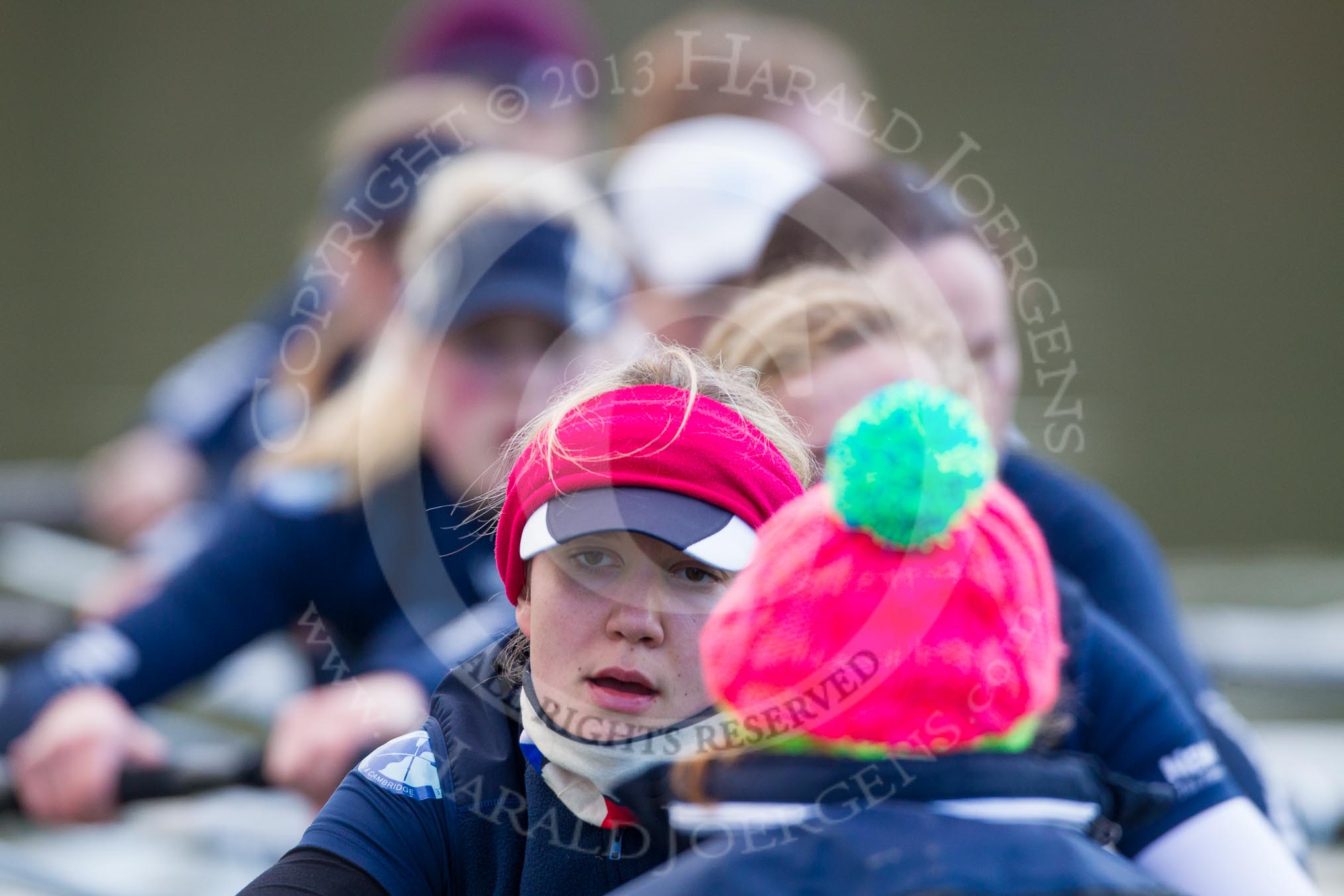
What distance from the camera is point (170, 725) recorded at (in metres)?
2.88

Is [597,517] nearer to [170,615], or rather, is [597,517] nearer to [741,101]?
[170,615]

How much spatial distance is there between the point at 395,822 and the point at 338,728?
2.02 ft

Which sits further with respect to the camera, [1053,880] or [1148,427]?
[1148,427]

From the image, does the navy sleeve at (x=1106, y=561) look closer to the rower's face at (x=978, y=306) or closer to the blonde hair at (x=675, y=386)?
the rower's face at (x=978, y=306)

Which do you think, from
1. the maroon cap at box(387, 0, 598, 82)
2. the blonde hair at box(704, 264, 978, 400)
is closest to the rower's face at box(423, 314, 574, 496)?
the blonde hair at box(704, 264, 978, 400)

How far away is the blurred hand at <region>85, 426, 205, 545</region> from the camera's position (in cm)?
296

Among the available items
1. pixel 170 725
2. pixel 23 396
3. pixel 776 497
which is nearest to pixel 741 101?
pixel 776 497

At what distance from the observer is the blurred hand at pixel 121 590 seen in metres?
1.90

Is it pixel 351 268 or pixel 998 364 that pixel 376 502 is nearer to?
pixel 351 268

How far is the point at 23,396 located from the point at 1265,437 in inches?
182

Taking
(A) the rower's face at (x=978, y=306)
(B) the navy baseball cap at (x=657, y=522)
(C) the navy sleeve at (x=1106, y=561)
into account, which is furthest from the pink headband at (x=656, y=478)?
(C) the navy sleeve at (x=1106, y=561)

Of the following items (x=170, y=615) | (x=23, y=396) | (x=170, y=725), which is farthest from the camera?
(x=23, y=396)

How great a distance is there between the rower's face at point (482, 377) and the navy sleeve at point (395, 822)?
747mm

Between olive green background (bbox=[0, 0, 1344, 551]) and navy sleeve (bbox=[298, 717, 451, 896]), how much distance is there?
4617mm
